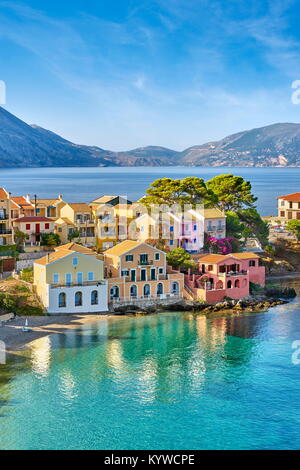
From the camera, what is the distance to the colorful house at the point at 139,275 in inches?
1767

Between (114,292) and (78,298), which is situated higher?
(114,292)

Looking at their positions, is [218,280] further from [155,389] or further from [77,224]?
[155,389]

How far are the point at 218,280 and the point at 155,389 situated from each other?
19224 millimetres

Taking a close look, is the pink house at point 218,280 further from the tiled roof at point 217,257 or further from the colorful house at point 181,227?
the colorful house at point 181,227

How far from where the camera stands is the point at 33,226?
53.8m

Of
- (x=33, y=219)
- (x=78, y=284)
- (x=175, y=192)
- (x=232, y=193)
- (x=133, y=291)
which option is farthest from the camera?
(x=232, y=193)

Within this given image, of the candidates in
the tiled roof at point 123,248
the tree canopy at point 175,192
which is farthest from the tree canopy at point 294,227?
the tiled roof at point 123,248

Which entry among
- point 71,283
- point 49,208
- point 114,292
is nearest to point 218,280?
point 114,292

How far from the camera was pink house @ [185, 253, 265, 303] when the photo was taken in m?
46.7

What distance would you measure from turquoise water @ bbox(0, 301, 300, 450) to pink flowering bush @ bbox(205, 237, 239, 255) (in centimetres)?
1610

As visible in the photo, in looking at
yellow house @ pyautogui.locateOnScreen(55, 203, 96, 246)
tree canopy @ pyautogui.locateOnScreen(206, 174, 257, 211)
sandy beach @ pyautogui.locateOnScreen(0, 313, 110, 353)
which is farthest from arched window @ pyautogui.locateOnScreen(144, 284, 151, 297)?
tree canopy @ pyautogui.locateOnScreen(206, 174, 257, 211)

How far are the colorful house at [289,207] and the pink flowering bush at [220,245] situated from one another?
2120 cm

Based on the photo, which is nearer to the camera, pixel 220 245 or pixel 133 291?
pixel 133 291
